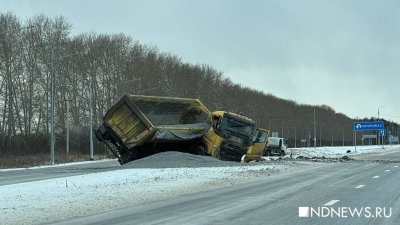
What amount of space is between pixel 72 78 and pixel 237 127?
49.0 metres

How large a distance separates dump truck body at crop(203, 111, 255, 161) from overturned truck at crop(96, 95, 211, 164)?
579 mm

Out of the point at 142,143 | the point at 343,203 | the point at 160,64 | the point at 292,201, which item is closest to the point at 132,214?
the point at 292,201

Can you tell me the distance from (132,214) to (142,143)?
18.1 metres

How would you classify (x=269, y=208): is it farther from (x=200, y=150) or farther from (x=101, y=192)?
(x=200, y=150)

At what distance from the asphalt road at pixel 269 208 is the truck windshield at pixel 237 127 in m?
12.9

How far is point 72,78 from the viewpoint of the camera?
2985 inches

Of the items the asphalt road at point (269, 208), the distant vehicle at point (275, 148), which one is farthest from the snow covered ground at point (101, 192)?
the distant vehicle at point (275, 148)

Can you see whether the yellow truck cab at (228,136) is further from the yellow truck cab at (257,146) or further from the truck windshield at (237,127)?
the yellow truck cab at (257,146)

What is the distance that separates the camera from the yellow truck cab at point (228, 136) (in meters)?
30.9

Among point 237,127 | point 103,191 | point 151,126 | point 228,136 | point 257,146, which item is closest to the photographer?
point 103,191

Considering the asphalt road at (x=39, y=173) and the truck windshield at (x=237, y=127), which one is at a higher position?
the truck windshield at (x=237, y=127)

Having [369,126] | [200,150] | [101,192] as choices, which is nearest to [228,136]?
[200,150]

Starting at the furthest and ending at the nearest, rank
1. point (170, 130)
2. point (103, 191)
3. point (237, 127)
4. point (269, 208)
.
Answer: point (237, 127) < point (170, 130) < point (103, 191) < point (269, 208)

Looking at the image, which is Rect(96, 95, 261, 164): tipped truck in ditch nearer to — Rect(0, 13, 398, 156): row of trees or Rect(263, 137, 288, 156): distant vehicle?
Rect(0, 13, 398, 156): row of trees
